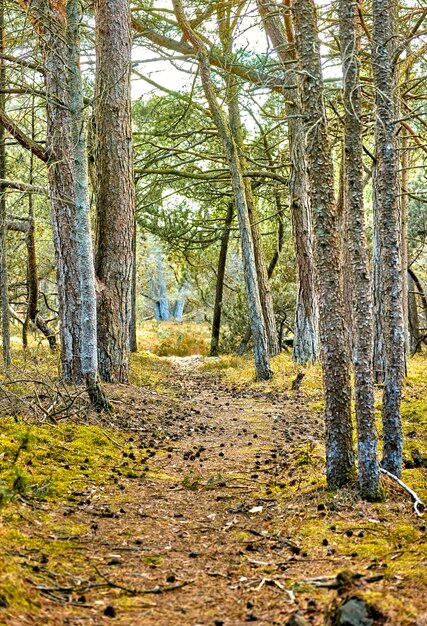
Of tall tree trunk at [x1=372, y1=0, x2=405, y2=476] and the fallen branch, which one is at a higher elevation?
tall tree trunk at [x1=372, y1=0, x2=405, y2=476]

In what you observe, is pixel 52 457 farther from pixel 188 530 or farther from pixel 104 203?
pixel 104 203

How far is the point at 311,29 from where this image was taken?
15.5ft

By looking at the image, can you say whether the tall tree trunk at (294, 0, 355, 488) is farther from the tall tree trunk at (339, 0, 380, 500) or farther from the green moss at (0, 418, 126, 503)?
the green moss at (0, 418, 126, 503)

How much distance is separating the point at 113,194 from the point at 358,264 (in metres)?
6.23

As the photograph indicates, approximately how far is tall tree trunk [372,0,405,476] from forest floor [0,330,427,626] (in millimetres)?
443

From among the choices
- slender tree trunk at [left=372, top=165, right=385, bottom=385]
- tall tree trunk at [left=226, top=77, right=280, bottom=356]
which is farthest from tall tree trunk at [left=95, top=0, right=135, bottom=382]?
tall tree trunk at [left=226, top=77, right=280, bottom=356]

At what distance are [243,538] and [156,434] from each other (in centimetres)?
351

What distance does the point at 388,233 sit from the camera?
4.96 meters

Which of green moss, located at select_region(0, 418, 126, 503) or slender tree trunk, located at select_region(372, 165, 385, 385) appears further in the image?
slender tree trunk, located at select_region(372, 165, 385, 385)

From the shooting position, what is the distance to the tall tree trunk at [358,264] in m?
4.49

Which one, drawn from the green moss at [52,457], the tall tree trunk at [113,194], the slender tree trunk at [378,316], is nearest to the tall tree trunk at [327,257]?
the green moss at [52,457]

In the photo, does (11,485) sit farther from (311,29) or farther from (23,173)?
(23,173)

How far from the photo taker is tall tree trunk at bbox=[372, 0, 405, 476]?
490 cm

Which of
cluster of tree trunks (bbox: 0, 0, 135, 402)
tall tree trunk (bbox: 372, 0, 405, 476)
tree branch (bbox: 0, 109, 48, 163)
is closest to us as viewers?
tall tree trunk (bbox: 372, 0, 405, 476)
